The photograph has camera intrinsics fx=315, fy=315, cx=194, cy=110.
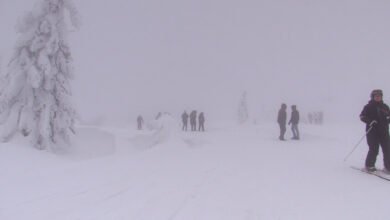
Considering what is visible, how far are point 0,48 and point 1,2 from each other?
24.3 metres

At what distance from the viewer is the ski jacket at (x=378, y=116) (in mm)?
7531

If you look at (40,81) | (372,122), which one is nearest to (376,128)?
(372,122)

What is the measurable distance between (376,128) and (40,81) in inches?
607

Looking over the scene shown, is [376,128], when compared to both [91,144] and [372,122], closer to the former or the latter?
[372,122]

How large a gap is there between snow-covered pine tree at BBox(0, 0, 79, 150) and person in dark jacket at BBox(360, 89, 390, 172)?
48.1 feet

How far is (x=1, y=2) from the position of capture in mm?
21438

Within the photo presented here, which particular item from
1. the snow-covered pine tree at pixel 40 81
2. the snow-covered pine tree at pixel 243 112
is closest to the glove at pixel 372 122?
the snow-covered pine tree at pixel 40 81

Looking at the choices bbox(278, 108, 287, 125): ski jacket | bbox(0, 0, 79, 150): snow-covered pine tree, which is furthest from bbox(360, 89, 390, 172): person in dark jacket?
bbox(0, 0, 79, 150): snow-covered pine tree

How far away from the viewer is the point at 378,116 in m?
7.64

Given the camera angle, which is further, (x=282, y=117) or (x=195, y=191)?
(x=282, y=117)

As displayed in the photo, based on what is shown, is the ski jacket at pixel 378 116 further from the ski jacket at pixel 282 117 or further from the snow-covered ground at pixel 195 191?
the ski jacket at pixel 282 117

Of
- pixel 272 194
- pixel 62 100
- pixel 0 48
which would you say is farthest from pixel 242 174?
pixel 0 48

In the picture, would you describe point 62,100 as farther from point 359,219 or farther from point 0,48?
point 0,48

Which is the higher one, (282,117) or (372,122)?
(372,122)
